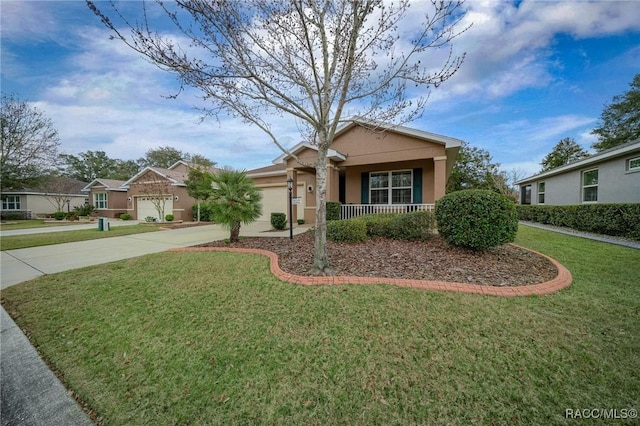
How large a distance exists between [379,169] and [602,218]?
28.7ft

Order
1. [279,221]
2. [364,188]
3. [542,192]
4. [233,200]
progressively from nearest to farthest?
[233,200]
[279,221]
[364,188]
[542,192]

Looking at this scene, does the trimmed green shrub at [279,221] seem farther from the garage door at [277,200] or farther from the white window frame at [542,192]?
the white window frame at [542,192]

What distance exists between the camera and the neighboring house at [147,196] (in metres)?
19.0

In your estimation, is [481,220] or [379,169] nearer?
[481,220]

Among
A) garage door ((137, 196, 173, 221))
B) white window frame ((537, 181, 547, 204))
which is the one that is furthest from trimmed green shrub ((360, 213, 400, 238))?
garage door ((137, 196, 173, 221))

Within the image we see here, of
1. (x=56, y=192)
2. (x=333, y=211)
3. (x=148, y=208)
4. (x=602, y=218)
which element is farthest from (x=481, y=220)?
(x=56, y=192)

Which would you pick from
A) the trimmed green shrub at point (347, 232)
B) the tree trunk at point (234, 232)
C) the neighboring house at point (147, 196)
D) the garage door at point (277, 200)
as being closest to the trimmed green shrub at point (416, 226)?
the trimmed green shrub at point (347, 232)

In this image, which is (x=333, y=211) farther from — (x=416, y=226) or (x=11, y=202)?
(x=11, y=202)

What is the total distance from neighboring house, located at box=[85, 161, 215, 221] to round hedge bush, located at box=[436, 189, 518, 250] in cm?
1928

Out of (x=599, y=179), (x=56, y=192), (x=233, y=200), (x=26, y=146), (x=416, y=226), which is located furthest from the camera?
(x=56, y=192)

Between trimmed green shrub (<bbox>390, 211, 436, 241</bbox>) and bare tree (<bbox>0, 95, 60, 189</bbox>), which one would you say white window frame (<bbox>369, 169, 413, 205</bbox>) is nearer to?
trimmed green shrub (<bbox>390, 211, 436, 241</bbox>)

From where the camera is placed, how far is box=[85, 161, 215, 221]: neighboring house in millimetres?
18984

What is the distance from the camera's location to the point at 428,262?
5.12 metres

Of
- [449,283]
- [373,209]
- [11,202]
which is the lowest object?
[449,283]
